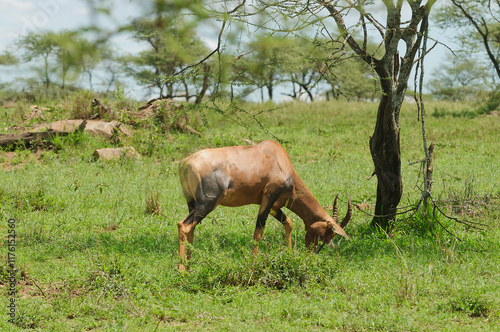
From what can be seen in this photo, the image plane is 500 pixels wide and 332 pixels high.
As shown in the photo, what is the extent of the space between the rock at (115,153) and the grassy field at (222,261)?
0.24 m

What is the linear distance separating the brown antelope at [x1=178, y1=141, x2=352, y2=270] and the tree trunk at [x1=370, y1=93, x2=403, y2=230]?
1431 mm

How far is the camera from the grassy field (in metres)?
4.82

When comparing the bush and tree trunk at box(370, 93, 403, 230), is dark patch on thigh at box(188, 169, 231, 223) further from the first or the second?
the bush

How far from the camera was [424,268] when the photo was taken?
19.9ft

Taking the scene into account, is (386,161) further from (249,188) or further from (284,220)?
(249,188)

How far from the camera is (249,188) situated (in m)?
6.36

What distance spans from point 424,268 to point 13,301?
4.31 meters

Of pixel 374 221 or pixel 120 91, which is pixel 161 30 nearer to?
pixel 374 221

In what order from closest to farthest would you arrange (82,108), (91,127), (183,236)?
(183,236)
(91,127)
(82,108)

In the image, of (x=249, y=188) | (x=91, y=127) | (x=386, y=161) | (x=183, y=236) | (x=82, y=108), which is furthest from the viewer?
(x=82, y=108)

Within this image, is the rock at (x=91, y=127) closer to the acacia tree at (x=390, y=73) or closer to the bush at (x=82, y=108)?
the bush at (x=82, y=108)

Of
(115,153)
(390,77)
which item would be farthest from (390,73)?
(115,153)

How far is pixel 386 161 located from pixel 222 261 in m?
3.27

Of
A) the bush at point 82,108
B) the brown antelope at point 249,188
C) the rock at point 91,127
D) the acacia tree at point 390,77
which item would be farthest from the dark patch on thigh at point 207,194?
the bush at point 82,108
